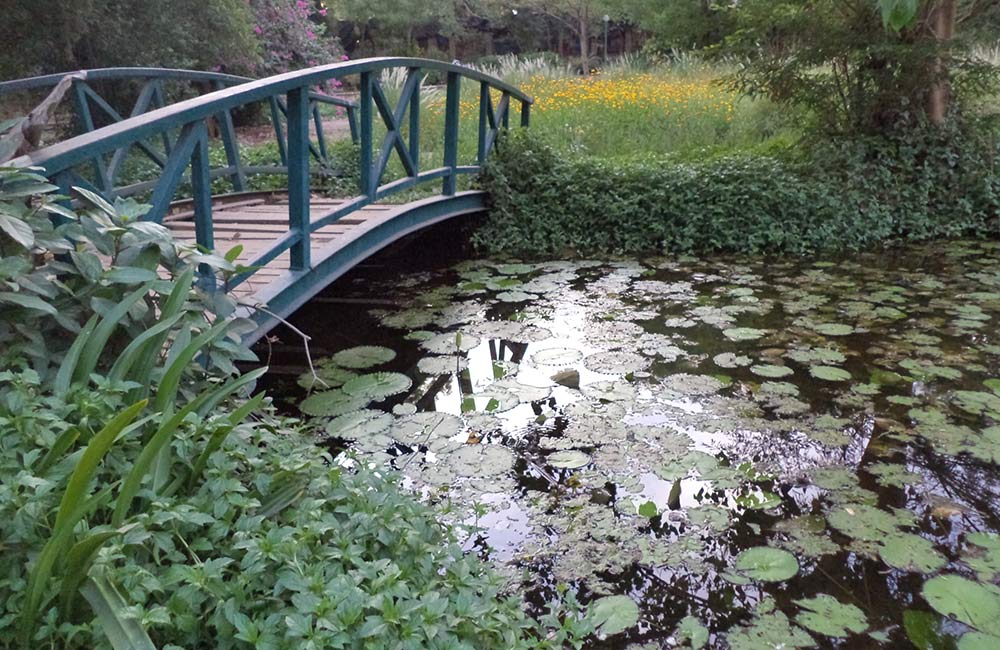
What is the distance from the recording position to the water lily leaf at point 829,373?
11.9 ft

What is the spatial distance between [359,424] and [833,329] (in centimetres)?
266

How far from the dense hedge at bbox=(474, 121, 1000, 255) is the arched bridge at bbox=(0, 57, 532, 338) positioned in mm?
385

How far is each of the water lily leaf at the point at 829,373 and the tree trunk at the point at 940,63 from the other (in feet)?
13.7

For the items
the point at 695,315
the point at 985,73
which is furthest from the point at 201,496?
the point at 985,73

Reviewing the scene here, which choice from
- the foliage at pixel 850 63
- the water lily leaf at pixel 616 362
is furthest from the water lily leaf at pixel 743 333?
the foliage at pixel 850 63

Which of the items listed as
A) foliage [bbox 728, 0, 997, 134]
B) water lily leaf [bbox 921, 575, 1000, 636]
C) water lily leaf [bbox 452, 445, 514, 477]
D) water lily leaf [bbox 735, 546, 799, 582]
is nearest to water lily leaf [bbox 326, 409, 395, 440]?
water lily leaf [bbox 452, 445, 514, 477]

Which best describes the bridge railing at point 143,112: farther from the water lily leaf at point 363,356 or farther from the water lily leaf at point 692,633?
the water lily leaf at point 692,633

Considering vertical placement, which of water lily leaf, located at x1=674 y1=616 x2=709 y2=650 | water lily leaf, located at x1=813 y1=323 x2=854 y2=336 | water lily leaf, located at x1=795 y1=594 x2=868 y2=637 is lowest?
water lily leaf, located at x1=674 y1=616 x2=709 y2=650

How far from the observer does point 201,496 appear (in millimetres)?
1581

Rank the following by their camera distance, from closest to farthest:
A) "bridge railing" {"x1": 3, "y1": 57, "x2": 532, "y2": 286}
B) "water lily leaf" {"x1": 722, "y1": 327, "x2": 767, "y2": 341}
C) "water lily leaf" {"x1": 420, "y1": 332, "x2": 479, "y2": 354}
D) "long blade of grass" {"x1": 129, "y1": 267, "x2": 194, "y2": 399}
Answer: "long blade of grass" {"x1": 129, "y1": 267, "x2": 194, "y2": 399}, "bridge railing" {"x1": 3, "y1": 57, "x2": 532, "y2": 286}, "water lily leaf" {"x1": 420, "y1": 332, "x2": 479, "y2": 354}, "water lily leaf" {"x1": 722, "y1": 327, "x2": 767, "y2": 341}

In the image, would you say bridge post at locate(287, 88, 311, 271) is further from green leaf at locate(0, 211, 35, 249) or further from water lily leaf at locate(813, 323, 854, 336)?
water lily leaf at locate(813, 323, 854, 336)

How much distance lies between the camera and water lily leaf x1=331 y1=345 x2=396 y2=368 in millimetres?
3896

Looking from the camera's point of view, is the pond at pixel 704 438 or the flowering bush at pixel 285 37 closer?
the pond at pixel 704 438

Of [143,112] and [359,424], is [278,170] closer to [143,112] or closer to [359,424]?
[143,112]
